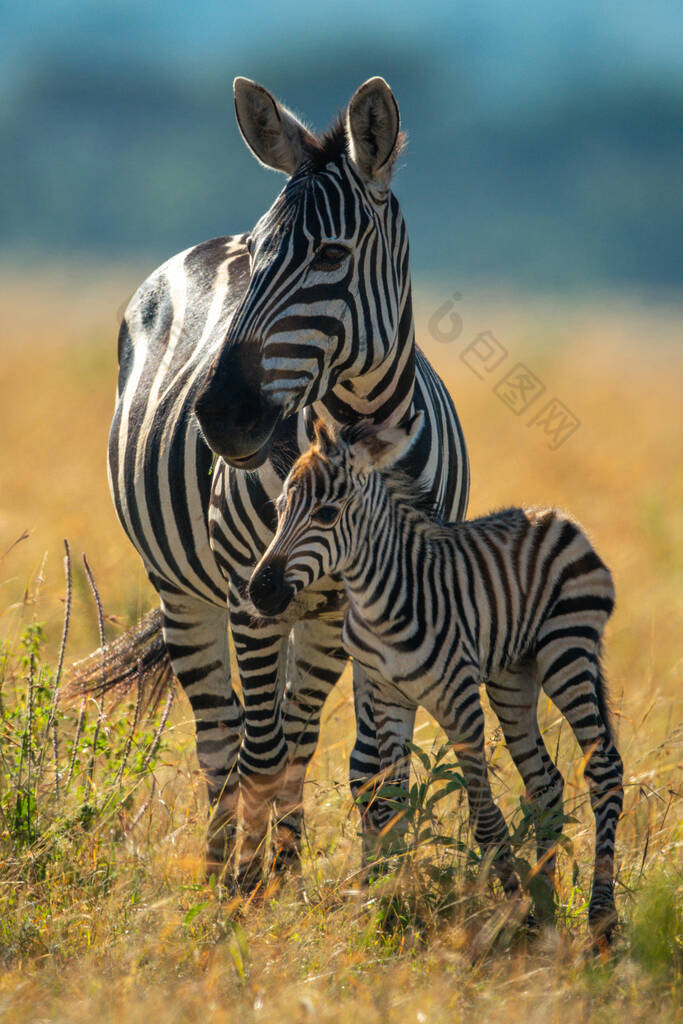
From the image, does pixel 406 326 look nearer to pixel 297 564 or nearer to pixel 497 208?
pixel 297 564

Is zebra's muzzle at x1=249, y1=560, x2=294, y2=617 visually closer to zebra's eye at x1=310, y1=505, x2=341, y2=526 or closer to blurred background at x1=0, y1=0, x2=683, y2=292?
zebra's eye at x1=310, y1=505, x2=341, y2=526

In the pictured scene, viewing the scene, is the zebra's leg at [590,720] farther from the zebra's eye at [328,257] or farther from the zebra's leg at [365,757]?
the zebra's eye at [328,257]

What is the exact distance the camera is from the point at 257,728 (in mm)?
5445

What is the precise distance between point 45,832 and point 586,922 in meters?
2.20

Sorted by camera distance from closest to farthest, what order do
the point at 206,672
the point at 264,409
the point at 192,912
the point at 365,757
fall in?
the point at 264,409, the point at 192,912, the point at 365,757, the point at 206,672

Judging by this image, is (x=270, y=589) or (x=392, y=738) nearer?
(x=270, y=589)

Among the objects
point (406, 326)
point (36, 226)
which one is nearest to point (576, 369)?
point (406, 326)

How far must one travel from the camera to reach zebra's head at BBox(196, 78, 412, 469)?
4148mm

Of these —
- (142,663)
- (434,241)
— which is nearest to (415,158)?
(434,241)

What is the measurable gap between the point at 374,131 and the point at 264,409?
46.5 inches

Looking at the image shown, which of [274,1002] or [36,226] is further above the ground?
[36,226]

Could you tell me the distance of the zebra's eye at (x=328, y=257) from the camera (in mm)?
4359

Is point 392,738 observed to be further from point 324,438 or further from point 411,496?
point 324,438

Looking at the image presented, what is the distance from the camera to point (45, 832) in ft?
15.8
